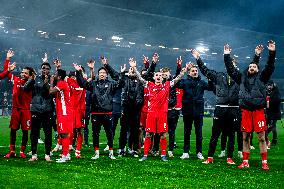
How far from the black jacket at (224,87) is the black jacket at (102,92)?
7.07 feet

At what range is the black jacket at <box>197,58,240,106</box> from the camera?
881 cm

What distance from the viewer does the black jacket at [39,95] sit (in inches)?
334

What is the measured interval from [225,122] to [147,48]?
38201 millimetres

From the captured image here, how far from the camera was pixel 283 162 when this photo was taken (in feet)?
30.3

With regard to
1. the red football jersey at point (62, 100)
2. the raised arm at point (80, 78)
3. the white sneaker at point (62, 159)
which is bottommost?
the white sneaker at point (62, 159)

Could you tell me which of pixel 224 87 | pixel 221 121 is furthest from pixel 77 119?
pixel 224 87

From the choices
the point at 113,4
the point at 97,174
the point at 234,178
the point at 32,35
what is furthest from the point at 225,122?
the point at 32,35

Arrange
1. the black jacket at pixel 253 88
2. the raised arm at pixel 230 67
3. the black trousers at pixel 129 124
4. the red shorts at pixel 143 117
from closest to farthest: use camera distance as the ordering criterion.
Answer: the black jacket at pixel 253 88 → the raised arm at pixel 230 67 → the black trousers at pixel 129 124 → the red shorts at pixel 143 117

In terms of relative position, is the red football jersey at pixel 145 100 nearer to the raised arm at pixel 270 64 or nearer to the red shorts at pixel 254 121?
the red shorts at pixel 254 121

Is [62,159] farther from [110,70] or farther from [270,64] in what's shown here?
[270,64]

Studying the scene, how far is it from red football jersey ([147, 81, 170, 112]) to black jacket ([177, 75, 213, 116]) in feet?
3.09

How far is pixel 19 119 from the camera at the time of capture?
932cm

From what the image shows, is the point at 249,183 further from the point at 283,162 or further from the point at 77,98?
the point at 77,98

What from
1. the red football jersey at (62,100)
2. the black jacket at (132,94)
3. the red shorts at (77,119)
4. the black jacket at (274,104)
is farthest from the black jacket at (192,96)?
the black jacket at (274,104)
